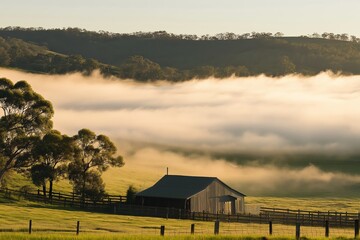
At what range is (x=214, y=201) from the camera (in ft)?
283

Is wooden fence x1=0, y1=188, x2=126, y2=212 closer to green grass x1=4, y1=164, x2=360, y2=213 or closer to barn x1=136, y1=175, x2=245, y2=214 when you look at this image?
barn x1=136, y1=175, x2=245, y2=214

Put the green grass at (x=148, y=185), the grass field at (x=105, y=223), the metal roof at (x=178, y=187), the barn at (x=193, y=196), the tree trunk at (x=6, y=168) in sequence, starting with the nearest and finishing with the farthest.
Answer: the grass field at (x=105, y=223), the barn at (x=193, y=196), the metal roof at (x=178, y=187), the tree trunk at (x=6, y=168), the green grass at (x=148, y=185)

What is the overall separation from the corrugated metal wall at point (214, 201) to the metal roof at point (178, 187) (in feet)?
2.33

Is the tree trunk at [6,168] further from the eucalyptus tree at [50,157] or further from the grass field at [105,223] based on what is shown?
the grass field at [105,223]

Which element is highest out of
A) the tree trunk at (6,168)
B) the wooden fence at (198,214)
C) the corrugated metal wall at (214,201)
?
the tree trunk at (6,168)

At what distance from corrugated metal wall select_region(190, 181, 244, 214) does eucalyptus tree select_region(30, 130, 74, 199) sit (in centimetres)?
1745

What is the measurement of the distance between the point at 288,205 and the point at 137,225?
49250mm

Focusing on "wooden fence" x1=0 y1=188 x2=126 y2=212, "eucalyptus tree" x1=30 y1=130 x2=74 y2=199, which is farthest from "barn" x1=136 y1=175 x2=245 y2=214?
"eucalyptus tree" x1=30 y1=130 x2=74 y2=199

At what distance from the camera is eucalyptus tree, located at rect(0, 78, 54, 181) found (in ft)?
297

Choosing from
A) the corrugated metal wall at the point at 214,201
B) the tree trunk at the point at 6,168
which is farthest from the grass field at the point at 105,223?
the tree trunk at the point at 6,168

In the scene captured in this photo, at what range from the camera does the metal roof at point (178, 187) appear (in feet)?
273

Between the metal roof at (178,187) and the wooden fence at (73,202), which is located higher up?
the metal roof at (178,187)

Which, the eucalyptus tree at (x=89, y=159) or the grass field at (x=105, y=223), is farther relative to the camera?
the eucalyptus tree at (x=89, y=159)

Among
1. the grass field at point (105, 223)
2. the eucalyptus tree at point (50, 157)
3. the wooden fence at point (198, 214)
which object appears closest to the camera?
the grass field at point (105, 223)
